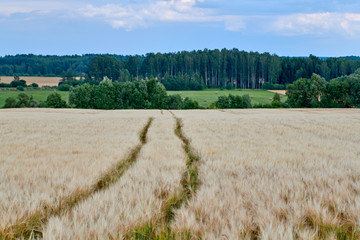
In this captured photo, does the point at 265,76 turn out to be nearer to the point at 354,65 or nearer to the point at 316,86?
the point at 354,65

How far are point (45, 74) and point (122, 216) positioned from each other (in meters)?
195

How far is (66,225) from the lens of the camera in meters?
3.02

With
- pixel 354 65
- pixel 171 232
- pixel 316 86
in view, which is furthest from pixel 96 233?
pixel 354 65

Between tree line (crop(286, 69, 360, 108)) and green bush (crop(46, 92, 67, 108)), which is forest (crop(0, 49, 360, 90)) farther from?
green bush (crop(46, 92, 67, 108))

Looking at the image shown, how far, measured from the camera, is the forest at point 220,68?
135125 millimetres

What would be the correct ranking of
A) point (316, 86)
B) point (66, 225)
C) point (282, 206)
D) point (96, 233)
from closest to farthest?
point (96, 233) < point (66, 225) < point (282, 206) < point (316, 86)

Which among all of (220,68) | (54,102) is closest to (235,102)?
(54,102)

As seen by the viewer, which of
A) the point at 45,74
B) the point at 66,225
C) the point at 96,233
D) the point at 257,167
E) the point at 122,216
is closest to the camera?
the point at 96,233

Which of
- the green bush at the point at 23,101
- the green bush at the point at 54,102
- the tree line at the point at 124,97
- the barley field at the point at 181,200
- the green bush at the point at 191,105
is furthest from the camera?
the green bush at the point at 23,101

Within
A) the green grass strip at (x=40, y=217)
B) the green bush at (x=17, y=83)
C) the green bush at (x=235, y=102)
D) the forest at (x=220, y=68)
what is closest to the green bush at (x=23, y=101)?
the green bush at (x=17, y=83)

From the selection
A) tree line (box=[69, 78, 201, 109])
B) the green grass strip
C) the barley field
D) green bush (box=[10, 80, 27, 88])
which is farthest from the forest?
the green grass strip

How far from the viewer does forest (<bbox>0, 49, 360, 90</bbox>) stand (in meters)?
135

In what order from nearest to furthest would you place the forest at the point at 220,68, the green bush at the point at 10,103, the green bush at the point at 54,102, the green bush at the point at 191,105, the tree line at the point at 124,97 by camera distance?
1. the green bush at the point at 54,102
2. the green bush at the point at 10,103
3. the green bush at the point at 191,105
4. the tree line at the point at 124,97
5. the forest at the point at 220,68

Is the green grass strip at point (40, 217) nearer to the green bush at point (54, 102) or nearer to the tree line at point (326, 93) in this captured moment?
the tree line at point (326, 93)
